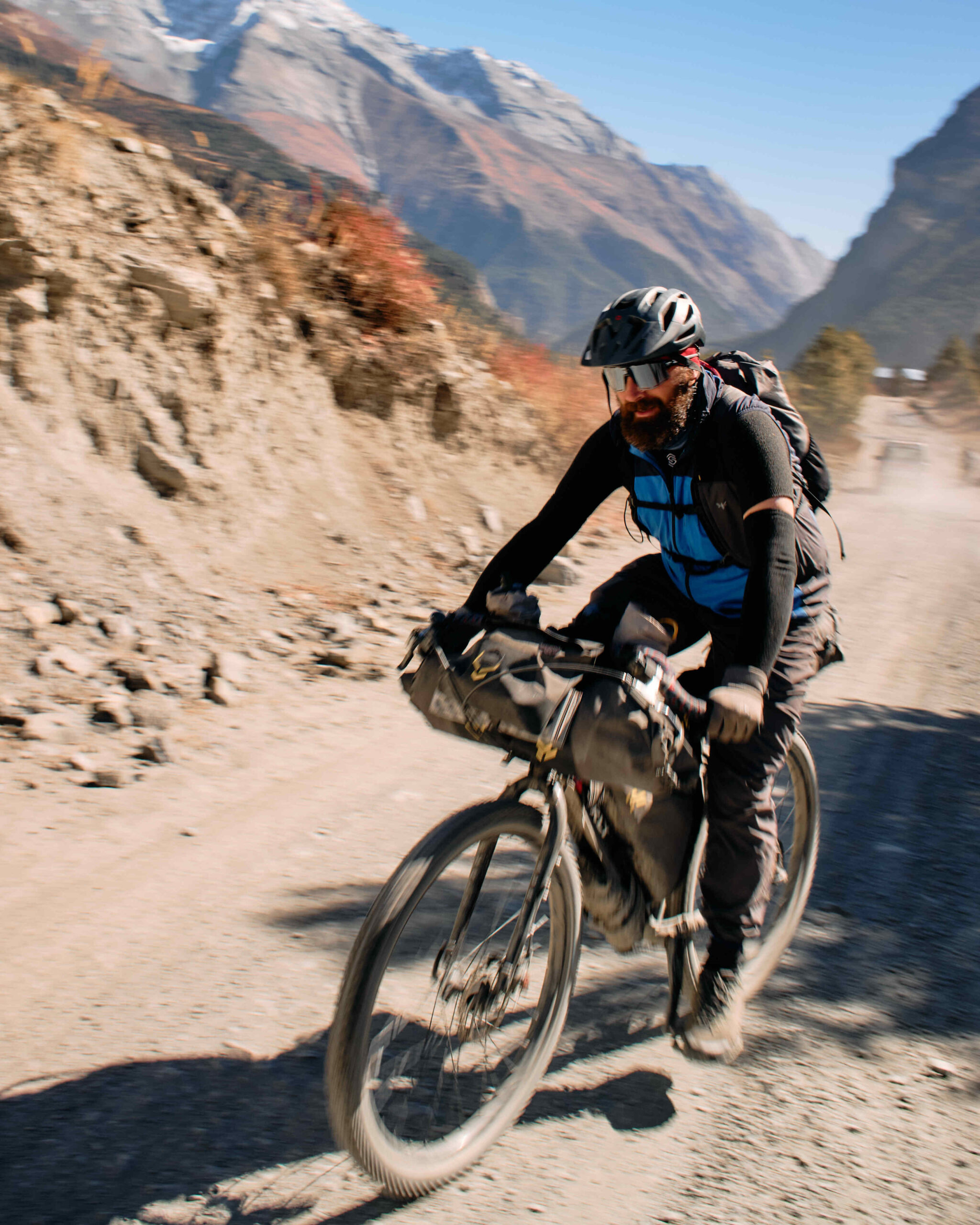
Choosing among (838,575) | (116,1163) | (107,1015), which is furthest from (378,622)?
(838,575)

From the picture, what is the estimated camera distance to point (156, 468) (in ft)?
22.5

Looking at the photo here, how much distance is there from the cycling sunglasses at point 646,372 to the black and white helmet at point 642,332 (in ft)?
0.05

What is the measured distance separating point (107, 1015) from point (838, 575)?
8.44 meters

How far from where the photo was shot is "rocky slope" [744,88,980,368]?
106m

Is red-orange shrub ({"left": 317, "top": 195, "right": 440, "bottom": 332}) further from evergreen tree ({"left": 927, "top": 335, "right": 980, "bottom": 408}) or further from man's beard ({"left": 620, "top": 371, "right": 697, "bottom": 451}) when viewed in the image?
evergreen tree ({"left": 927, "top": 335, "right": 980, "bottom": 408})

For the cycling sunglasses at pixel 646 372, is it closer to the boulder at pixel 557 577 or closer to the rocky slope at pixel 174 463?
the rocky slope at pixel 174 463

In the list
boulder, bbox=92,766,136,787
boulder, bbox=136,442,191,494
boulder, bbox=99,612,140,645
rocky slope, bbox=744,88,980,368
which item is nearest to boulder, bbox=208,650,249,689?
boulder, bbox=99,612,140,645

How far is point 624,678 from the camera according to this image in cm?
190

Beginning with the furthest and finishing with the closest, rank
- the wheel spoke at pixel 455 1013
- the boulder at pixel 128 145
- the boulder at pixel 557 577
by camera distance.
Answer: the boulder at pixel 557 577 < the boulder at pixel 128 145 < the wheel spoke at pixel 455 1013

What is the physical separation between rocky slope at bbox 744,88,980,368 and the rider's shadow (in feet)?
361

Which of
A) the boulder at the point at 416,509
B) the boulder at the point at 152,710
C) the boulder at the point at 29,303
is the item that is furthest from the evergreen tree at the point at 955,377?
the boulder at the point at 152,710

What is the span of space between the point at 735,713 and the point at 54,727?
134 inches

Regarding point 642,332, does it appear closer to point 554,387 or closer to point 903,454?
point 554,387

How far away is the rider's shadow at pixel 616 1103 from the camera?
226cm
